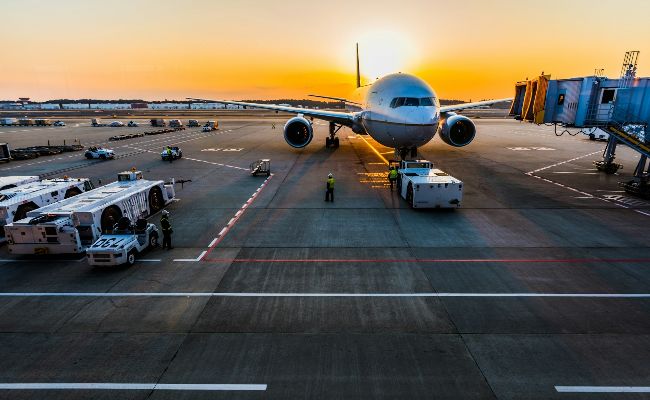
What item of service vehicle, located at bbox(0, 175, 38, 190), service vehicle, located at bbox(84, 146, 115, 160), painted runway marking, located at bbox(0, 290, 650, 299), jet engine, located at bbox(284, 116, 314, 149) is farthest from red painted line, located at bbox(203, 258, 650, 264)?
service vehicle, located at bbox(84, 146, 115, 160)

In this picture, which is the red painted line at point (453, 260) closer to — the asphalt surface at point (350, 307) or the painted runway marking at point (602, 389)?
the asphalt surface at point (350, 307)

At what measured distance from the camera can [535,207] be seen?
2108 centimetres

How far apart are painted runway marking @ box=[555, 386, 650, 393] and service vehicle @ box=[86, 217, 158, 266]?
1431 centimetres

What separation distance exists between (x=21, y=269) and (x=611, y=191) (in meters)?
35.0

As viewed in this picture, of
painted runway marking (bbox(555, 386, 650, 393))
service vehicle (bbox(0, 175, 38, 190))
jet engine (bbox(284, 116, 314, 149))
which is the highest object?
jet engine (bbox(284, 116, 314, 149))

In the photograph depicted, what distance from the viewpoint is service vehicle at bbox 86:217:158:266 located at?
13.1 m

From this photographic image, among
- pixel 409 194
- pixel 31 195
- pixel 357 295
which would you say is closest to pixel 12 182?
pixel 31 195

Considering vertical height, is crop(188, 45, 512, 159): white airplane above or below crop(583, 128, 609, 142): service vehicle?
above

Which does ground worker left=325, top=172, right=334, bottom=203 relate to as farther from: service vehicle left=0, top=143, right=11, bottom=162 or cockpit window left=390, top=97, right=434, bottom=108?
service vehicle left=0, top=143, right=11, bottom=162

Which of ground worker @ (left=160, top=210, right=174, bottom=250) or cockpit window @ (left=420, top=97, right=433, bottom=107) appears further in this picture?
cockpit window @ (left=420, top=97, right=433, bottom=107)

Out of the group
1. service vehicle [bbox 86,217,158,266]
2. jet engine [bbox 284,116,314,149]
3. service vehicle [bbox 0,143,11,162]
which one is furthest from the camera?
service vehicle [bbox 0,143,11,162]

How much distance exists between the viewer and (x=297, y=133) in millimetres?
37719

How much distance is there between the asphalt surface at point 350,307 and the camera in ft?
26.0

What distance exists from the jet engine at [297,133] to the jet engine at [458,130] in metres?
13.8
